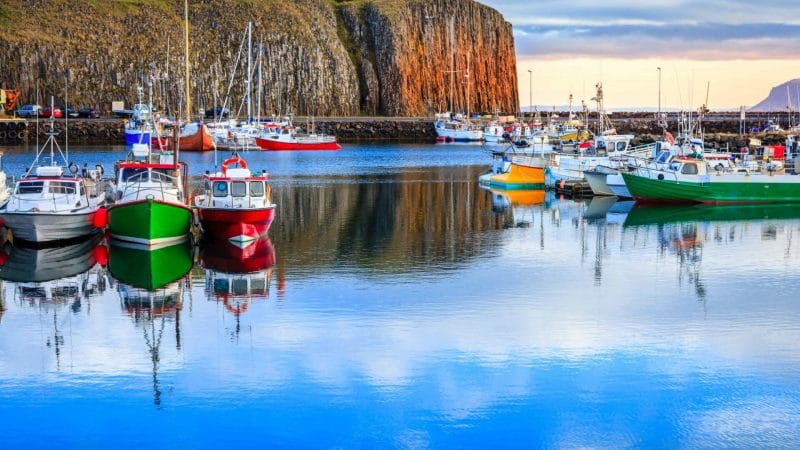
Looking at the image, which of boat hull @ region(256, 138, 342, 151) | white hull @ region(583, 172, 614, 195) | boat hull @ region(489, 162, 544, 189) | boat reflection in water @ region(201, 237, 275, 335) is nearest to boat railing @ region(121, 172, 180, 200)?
boat reflection in water @ region(201, 237, 275, 335)

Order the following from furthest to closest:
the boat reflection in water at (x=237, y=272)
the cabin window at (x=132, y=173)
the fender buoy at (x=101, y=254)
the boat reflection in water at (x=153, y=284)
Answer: the cabin window at (x=132, y=173), the fender buoy at (x=101, y=254), the boat reflection in water at (x=237, y=272), the boat reflection in water at (x=153, y=284)

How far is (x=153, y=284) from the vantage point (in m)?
28.0

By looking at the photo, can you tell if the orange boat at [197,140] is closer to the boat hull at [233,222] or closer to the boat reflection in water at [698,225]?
the boat reflection in water at [698,225]

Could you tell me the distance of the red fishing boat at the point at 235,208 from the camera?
34.3 metres

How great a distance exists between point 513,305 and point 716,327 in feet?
14.0

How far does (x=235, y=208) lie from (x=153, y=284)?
22.1ft

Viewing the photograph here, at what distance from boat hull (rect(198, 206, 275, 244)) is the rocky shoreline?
7951 cm

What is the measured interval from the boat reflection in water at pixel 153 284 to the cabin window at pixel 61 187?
77.7 inches

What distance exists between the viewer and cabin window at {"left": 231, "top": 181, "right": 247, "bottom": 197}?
114ft

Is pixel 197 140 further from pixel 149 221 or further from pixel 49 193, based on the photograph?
pixel 149 221

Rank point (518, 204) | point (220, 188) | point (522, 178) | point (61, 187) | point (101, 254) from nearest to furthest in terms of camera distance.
A: 1. point (101, 254)
2. point (61, 187)
3. point (220, 188)
4. point (518, 204)
5. point (522, 178)

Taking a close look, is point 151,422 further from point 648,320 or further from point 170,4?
point 170,4

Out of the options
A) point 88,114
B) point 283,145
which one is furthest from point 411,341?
point 88,114

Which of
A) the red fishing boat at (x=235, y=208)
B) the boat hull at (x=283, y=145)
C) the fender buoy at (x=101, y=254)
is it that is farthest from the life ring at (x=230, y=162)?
the boat hull at (x=283, y=145)
